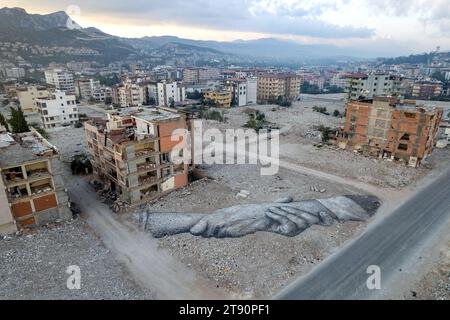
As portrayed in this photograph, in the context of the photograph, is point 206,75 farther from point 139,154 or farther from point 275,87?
point 139,154

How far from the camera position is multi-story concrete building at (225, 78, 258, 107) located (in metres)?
96.8

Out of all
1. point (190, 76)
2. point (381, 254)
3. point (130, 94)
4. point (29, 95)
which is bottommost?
point (381, 254)

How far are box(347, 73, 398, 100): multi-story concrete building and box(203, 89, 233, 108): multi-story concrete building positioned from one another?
1404 inches

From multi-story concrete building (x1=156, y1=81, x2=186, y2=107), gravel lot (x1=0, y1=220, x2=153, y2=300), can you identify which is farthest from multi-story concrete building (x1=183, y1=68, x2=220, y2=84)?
gravel lot (x1=0, y1=220, x2=153, y2=300)

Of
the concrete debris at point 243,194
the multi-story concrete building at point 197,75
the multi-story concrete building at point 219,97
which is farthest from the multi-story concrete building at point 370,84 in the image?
the multi-story concrete building at point 197,75

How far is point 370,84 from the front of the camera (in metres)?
83.1

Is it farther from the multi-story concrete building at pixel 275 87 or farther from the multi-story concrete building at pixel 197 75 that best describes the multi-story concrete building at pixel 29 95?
the multi-story concrete building at pixel 197 75

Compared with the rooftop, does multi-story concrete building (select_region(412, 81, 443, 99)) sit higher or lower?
lower

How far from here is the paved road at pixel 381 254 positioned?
65.4ft

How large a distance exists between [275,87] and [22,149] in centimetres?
9210

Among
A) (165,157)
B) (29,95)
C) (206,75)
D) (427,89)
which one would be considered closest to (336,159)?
(165,157)

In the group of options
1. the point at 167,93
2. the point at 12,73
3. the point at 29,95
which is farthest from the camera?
the point at 12,73

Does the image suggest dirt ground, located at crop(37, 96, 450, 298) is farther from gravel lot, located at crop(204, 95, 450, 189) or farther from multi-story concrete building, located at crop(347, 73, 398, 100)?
multi-story concrete building, located at crop(347, 73, 398, 100)

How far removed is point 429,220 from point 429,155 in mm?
22886
